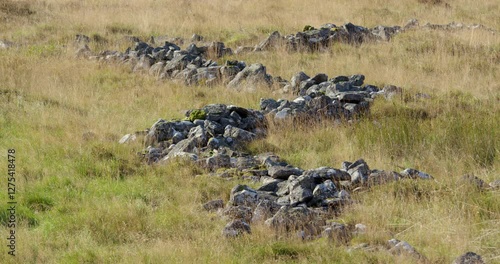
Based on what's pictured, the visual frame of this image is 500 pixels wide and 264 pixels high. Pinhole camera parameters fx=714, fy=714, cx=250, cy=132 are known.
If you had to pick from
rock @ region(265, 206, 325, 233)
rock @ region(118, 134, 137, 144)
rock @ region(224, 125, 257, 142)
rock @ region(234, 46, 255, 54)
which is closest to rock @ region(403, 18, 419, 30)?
rock @ region(234, 46, 255, 54)

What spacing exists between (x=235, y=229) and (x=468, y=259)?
236 cm

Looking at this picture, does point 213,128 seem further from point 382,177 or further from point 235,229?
point 235,229

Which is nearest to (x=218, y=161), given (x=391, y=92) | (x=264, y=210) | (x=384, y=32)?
(x=264, y=210)

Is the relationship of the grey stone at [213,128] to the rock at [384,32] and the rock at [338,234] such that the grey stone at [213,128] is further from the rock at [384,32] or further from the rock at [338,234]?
the rock at [384,32]

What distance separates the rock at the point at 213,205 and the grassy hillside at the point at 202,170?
133mm

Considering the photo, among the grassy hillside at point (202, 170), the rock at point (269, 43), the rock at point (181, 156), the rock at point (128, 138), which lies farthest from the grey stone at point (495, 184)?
the rock at point (269, 43)

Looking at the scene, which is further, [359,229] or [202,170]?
[202,170]

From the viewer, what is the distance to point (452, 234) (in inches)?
283

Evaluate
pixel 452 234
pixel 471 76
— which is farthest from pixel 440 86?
pixel 452 234

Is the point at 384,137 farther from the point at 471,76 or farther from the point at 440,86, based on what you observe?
the point at 471,76

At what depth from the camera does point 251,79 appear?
15586mm

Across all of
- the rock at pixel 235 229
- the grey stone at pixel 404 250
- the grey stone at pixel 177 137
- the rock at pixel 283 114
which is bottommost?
the grey stone at pixel 177 137

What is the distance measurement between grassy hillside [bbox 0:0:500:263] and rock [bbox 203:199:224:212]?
0.44 feet

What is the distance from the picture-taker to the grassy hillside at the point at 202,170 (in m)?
7.20
